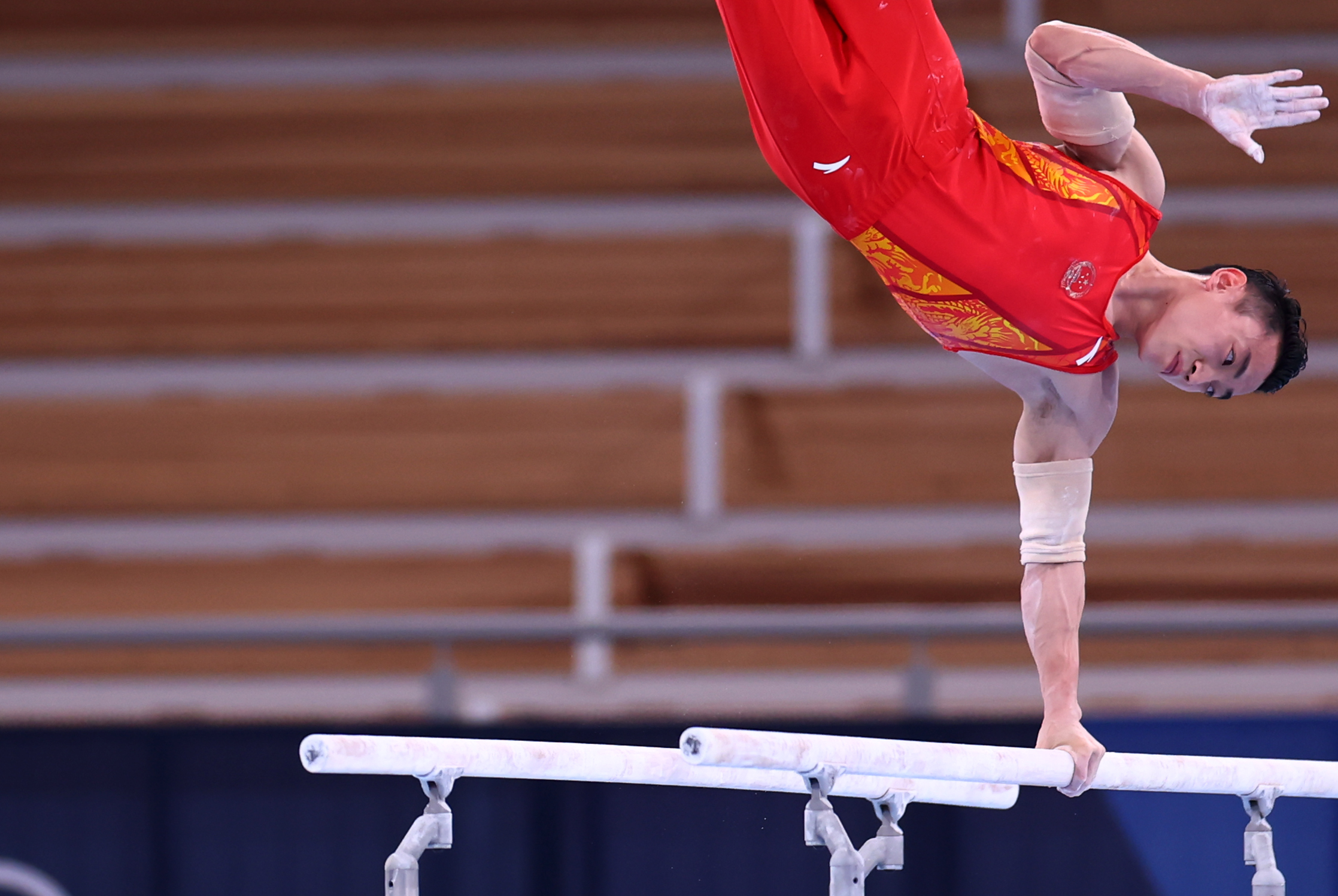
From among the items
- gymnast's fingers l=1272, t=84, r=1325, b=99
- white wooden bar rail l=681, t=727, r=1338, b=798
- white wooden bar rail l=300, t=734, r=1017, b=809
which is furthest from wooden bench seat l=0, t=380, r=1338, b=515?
gymnast's fingers l=1272, t=84, r=1325, b=99

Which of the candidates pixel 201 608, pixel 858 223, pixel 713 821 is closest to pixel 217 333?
pixel 201 608

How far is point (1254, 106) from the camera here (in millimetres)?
2262

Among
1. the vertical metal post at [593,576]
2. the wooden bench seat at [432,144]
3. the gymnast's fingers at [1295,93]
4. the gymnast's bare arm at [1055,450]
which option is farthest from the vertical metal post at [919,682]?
the wooden bench seat at [432,144]

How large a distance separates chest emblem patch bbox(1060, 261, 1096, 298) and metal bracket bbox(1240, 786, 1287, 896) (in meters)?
1.03

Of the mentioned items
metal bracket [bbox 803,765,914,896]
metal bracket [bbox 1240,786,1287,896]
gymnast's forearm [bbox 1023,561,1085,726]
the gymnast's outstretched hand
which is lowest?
metal bracket [bbox 1240,786,1287,896]

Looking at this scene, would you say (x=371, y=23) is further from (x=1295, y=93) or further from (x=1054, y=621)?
(x=1295, y=93)

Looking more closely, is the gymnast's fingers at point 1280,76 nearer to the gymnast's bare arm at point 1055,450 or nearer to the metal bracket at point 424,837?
the gymnast's bare arm at point 1055,450

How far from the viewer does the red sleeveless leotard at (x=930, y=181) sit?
2.55 meters

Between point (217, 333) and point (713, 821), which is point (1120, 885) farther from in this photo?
point (217, 333)

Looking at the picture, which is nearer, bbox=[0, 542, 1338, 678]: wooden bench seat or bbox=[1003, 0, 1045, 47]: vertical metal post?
bbox=[0, 542, 1338, 678]: wooden bench seat

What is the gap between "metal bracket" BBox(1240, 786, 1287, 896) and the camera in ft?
9.09

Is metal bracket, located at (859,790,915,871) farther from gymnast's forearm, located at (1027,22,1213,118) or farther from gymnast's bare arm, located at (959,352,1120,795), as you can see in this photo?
gymnast's forearm, located at (1027,22,1213,118)

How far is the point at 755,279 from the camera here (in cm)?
539

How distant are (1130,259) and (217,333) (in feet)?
12.6
